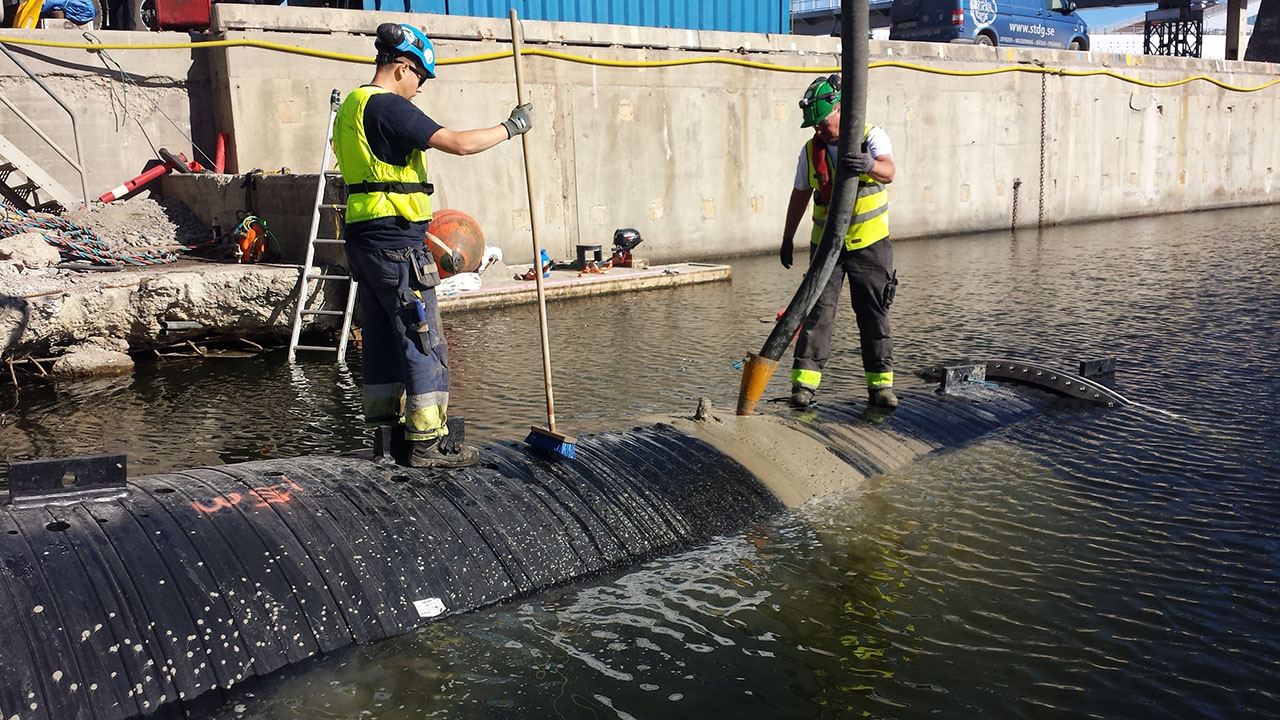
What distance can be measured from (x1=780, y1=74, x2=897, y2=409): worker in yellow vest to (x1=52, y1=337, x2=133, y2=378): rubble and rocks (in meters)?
5.51

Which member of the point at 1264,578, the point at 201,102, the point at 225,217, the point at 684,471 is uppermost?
the point at 201,102

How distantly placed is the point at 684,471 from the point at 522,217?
9466 mm

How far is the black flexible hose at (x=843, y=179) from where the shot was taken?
518 centimetres

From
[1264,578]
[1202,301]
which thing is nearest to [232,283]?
[1264,578]

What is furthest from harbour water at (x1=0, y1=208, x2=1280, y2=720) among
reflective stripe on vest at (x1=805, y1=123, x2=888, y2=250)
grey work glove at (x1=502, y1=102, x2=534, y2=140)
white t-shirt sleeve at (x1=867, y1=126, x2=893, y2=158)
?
grey work glove at (x1=502, y1=102, x2=534, y2=140)

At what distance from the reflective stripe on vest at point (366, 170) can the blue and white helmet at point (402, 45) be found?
148 mm

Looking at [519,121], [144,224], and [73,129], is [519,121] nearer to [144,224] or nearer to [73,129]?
[144,224]

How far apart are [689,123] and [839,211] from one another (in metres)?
10.2

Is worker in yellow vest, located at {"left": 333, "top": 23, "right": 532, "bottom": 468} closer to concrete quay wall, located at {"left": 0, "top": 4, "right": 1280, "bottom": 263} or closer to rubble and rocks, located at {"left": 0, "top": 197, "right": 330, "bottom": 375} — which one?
rubble and rocks, located at {"left": 0, "top": 197, "right": 330, "bottom": 375}

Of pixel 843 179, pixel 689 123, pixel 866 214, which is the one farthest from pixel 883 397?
pixel 689 123

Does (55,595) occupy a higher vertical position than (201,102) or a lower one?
lower

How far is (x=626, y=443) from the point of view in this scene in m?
4.85

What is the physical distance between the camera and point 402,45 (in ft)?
13.6

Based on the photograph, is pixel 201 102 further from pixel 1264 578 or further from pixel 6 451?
pixel 1264 578
